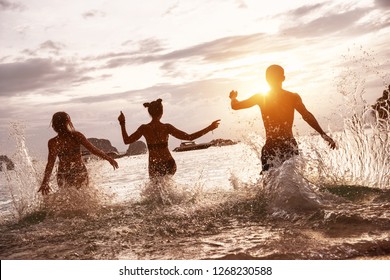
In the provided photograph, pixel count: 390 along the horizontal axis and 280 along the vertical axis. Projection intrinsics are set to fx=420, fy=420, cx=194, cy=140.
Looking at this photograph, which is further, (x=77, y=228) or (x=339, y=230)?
(x=77, y=228)

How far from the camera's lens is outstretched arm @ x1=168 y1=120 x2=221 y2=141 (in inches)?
293

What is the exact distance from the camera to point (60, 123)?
292 inches

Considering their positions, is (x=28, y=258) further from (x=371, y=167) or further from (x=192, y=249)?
(x=371, y=167)

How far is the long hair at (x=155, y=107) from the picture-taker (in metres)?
7.96

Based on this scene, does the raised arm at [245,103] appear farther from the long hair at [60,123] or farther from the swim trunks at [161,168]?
the long hair at [60,123]

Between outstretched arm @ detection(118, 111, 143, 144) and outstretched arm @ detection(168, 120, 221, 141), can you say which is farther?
outstretched arm @ detection(118, 111, 143, 144)

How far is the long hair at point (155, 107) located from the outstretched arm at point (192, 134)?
366 millimetres

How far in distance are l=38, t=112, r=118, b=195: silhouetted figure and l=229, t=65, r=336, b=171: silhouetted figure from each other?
270 cm

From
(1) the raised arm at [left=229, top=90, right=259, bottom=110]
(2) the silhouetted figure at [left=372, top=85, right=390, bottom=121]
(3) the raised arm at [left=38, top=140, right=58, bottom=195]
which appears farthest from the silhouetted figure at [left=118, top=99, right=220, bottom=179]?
(2) the silhouetted figure at [left=372, top=85, right=390, bottom=121]

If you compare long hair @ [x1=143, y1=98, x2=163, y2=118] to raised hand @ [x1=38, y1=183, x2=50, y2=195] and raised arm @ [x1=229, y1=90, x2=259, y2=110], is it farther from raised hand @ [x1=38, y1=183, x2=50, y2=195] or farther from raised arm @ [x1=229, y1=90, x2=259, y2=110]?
raised hand @ [x1=38, y1=183, x2=50, y2=195]

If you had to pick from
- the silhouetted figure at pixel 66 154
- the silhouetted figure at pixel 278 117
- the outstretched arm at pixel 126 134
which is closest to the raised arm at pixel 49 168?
the silhouetted figure at pixel 66 154
